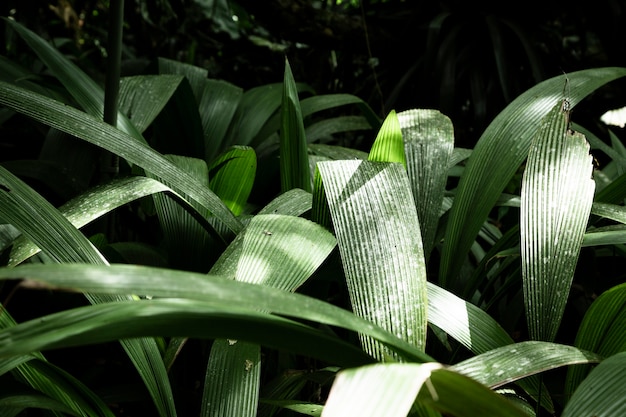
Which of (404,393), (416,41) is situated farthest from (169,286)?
(416,41)

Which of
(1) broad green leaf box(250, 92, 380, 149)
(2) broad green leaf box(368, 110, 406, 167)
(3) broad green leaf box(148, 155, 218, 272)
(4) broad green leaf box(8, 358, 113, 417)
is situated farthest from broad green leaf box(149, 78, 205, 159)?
(4) broad green leaf box(8, 358, 113, 417)

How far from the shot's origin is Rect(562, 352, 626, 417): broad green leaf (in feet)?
1.25

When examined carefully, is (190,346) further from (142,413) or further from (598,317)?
(598,317)

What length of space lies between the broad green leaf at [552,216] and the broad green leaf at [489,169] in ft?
0.31

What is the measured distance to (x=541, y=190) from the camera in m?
0.59

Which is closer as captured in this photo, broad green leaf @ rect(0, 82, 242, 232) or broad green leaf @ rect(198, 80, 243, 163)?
broad green leaf @ rect(0, 82, 242, 232)

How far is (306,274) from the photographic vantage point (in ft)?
1.67

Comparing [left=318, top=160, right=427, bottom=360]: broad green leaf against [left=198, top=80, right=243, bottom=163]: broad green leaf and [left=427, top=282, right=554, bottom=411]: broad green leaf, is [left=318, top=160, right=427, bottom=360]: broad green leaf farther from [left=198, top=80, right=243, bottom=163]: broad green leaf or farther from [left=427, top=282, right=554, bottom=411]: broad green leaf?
[left=198, top=80, right=243, bottom=163]: broad green leaf

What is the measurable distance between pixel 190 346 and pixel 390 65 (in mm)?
1573

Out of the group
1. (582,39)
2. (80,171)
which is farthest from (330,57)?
(80,171)

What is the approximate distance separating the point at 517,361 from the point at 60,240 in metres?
0.38

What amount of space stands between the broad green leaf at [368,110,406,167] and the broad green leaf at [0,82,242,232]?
0.18 meters

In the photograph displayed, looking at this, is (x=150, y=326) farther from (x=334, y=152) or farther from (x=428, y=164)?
(x=334, y=152)

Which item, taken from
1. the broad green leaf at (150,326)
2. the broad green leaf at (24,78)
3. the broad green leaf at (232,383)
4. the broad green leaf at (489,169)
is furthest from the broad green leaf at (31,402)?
the broad green leaf at (24,78)
